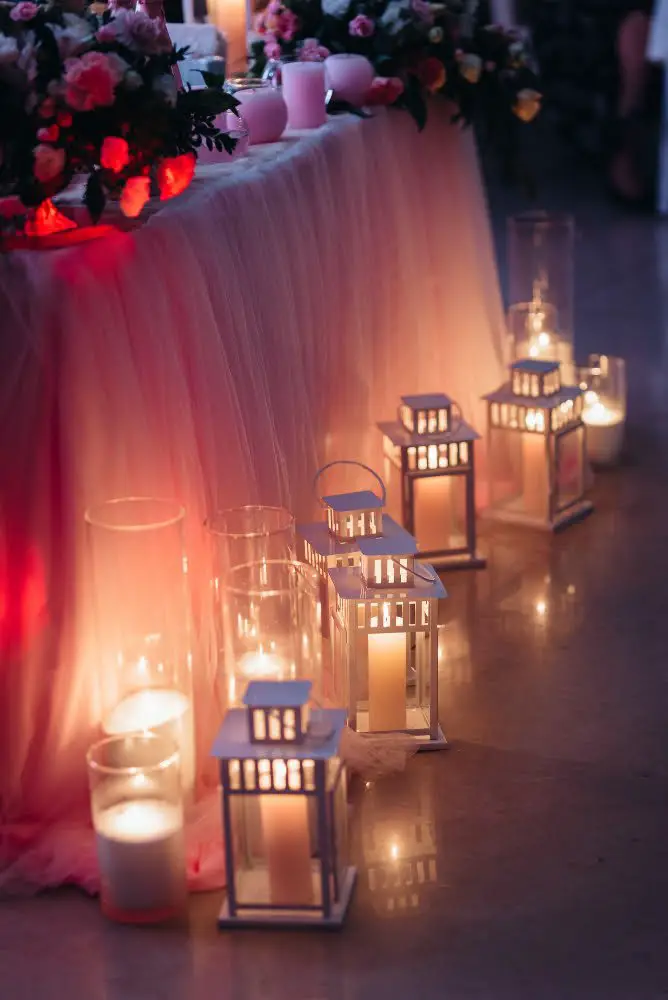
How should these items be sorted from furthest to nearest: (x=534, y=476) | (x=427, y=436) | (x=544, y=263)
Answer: (x=544, y=263)
(x=534, y=476)
(x=427, y=436)

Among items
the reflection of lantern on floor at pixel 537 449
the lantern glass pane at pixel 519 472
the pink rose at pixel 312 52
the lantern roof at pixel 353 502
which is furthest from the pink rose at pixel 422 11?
the lantern roof at pixel 353 502

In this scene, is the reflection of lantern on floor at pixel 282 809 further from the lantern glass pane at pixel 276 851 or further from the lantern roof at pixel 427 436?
the lantern roof at pixel 427 436

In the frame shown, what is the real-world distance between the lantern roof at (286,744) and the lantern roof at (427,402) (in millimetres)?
1255

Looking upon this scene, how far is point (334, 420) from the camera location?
3.15 metres

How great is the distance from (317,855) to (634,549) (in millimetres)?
1667

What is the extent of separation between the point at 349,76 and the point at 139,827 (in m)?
2.15

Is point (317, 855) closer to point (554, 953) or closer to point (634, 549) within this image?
point (554, 953)

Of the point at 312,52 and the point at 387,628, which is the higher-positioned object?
the point at 312,52

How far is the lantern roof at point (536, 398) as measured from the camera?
11.3ft

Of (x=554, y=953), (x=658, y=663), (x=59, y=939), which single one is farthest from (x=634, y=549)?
(x=59, y=939)

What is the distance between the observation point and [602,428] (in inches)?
158

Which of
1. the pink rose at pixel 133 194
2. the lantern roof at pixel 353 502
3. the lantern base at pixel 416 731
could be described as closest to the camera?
the pink rose at pixel 133 194

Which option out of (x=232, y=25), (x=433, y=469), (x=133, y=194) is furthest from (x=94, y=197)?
(x=232, y=25)

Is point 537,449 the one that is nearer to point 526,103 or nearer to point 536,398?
point 536,398
